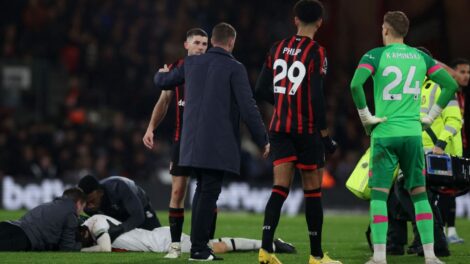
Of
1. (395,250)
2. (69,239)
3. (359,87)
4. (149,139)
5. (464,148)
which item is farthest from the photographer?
(464,148)

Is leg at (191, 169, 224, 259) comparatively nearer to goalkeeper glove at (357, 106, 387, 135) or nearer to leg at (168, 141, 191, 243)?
leg at (168, 141, 191, 243)

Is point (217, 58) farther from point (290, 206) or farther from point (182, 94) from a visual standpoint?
point (290, 206)

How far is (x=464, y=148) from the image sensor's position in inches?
486

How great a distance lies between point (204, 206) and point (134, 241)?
6.91 ft

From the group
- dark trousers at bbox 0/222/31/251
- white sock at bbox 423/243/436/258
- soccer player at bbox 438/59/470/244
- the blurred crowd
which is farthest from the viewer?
the blurred crowd

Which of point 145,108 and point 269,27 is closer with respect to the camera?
point 145,108

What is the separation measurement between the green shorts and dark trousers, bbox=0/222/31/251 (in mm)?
3784

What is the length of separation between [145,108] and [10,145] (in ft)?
10.1

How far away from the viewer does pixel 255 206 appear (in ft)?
65.6

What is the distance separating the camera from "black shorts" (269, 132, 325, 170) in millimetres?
8195

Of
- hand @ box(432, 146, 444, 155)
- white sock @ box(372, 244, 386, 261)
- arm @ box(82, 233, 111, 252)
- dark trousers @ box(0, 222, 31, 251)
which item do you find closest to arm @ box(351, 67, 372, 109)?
white sock @ box(372, 244, 386, 261)

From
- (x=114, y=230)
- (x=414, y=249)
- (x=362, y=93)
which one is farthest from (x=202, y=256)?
(x=414, y=249)

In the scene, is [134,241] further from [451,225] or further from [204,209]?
[451,225]

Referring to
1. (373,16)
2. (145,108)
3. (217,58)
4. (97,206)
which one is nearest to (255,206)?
(145,108)
